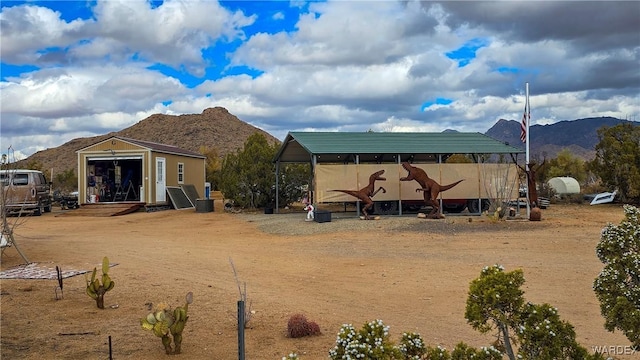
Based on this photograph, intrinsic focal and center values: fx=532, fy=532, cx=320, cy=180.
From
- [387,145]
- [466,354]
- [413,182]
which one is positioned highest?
[387,145]

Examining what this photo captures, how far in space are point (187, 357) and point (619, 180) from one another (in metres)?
25.5

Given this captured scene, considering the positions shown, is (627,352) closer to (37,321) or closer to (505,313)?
(505,313)

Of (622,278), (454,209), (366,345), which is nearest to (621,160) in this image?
(454,209)

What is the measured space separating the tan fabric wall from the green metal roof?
62 cm

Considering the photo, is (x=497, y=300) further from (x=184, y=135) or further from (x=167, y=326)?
(x=184, y=135)

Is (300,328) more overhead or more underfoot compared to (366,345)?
more underfoot

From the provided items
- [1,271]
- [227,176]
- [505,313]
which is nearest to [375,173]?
[227,176]

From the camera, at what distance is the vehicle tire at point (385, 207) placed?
21.8m

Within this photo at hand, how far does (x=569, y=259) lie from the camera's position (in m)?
10.9

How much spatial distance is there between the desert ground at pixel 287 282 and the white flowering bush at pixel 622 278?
2.00 m

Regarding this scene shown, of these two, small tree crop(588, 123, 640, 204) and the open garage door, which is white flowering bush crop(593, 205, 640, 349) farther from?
the open garage door

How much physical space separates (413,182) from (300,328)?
52.1 feet

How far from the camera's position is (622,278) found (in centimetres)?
398
